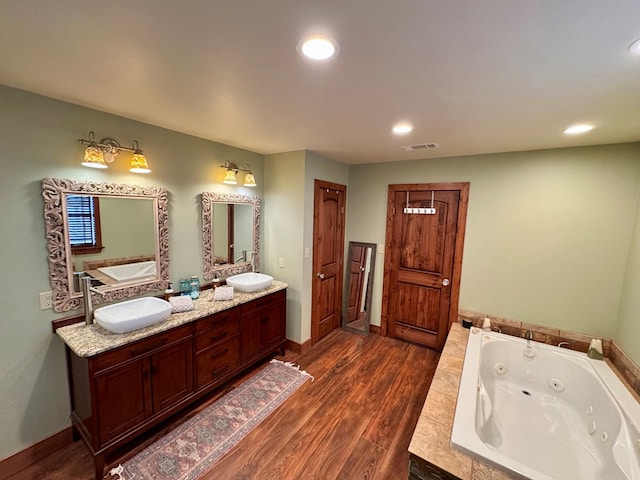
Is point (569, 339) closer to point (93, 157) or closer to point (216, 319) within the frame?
point (216, 319)

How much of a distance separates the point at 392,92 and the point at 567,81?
866 millimetres

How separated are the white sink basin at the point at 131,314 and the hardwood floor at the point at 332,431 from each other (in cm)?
93

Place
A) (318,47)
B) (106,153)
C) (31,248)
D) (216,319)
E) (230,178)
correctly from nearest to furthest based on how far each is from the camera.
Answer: (318,47) → (31,248) → (106,153) → (216,319) → (230,178)

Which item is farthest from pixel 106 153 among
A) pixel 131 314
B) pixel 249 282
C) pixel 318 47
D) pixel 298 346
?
pixel 298 346

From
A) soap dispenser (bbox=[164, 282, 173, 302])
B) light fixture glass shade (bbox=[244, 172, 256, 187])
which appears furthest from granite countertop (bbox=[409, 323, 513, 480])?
light fixture glass shade (bbox=[244, 172, 256, 187])

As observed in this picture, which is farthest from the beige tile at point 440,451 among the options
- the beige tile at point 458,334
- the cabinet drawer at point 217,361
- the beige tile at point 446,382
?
the cabinet drawer at point 217,361

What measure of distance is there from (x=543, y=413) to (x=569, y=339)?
827 millimetres

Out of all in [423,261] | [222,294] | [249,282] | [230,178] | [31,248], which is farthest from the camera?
[423,261]

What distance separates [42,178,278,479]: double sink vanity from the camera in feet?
5.82

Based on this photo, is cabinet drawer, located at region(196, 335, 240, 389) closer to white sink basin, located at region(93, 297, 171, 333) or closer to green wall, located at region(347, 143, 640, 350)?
white sink basin, located at region(93, 297, 171, 333)

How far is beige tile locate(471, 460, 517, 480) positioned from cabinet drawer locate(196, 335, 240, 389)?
6.69 ft

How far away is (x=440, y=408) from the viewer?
187 cm

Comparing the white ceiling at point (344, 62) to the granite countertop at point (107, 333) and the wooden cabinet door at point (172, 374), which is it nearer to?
the granite countertop at point (107, 333)

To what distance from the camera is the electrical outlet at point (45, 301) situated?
1.82m
